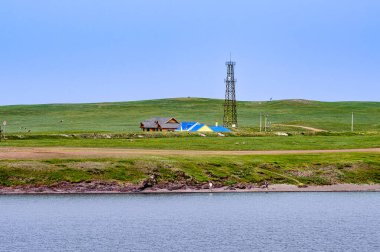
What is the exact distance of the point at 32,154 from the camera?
92.0 m

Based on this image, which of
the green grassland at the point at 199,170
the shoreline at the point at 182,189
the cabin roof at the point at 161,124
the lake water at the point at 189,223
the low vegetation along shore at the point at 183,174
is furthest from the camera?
the cabin roof at the point at 161,124

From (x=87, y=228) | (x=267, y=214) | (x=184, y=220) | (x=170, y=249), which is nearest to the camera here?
(x=170, y=249)

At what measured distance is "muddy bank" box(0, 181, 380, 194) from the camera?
79562 millimetres

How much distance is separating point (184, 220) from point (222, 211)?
680cm

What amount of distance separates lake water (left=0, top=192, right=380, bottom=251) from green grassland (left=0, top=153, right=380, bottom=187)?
19.3ft

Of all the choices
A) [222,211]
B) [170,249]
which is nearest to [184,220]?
[222,211]

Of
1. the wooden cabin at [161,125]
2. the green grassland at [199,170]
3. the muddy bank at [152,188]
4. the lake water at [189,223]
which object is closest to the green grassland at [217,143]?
the green grassland at [199,170]

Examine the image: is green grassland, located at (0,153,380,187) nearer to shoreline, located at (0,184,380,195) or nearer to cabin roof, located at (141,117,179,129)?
shoreline, located at (0,184,380,195)

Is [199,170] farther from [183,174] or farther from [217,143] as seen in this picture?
[217,143]

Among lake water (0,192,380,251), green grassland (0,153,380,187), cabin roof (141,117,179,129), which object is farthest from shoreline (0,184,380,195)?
cabin roof (141,117,179,129)

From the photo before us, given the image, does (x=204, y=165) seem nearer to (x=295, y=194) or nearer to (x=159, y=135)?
(x=295, y=194)

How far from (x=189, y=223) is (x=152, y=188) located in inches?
959

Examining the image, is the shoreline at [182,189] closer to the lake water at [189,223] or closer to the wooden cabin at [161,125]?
Result: the lake water at [189,223]

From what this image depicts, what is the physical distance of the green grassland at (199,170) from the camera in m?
82.8
